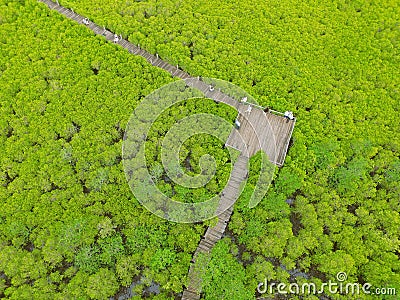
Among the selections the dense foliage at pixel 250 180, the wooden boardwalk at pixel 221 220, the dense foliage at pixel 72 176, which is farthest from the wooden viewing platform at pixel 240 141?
the dense foliage at pixel 72 176

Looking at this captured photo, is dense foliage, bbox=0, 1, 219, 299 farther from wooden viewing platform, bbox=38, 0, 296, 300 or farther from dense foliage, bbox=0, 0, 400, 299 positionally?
wooden viewing platform, bbox=38, 0, 296, 300

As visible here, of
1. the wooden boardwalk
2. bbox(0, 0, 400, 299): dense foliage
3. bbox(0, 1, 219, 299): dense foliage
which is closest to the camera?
the wooden boardwalk

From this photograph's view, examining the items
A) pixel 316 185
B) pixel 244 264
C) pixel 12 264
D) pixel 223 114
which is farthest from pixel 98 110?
pixel 316 185

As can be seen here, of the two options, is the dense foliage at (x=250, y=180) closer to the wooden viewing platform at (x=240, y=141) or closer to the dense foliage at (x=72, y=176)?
the dense foliage at (x=72, y=176)

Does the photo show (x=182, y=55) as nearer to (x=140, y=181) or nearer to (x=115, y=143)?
(x=115, y=143)

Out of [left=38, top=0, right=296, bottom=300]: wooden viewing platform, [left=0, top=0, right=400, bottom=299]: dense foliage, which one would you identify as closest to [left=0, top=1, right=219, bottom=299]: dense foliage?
[left=0, top=0, right=400, bottom=299]: dense foliage
